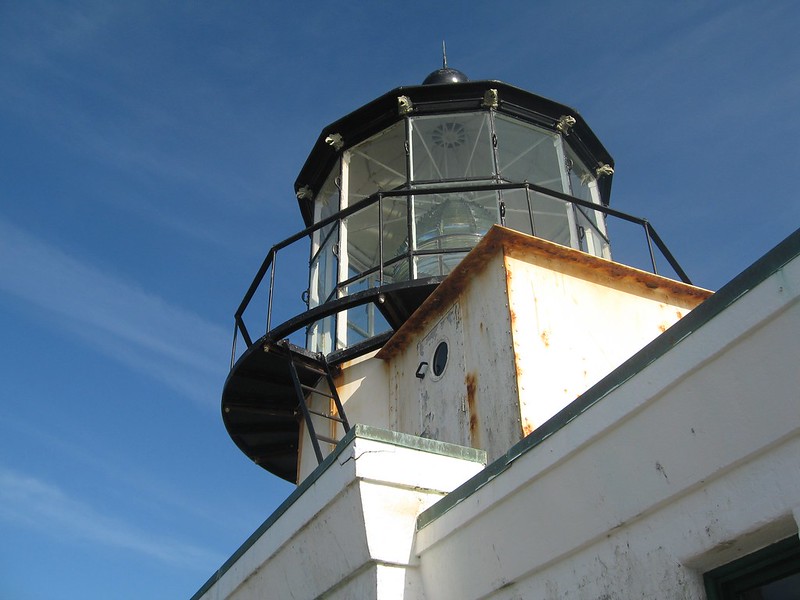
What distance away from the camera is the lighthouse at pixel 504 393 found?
3314mm

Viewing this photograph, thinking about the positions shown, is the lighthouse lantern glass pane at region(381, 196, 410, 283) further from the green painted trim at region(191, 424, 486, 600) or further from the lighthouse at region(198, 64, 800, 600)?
the green painted trim at region(191, 424, 486, 600)

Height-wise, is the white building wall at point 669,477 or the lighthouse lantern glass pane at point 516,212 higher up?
the lighthouse lantern glass pane at point 516,212

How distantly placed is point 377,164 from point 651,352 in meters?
8.67

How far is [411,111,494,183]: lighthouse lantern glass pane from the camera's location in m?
11.3

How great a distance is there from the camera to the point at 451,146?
11672 mm

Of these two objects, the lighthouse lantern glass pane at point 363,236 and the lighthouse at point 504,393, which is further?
the lighthouse lantern glass pane at point 363,236

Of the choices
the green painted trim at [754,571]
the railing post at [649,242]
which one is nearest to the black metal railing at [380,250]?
the railing post at [649,242]

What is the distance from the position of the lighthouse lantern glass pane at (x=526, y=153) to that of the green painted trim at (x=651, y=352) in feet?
23.7

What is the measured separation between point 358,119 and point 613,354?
18.5ft

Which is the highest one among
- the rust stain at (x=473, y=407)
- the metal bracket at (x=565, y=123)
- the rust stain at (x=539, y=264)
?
the metal bracket at (x=565, y=123)

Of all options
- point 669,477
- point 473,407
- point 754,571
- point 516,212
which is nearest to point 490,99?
point 516,212

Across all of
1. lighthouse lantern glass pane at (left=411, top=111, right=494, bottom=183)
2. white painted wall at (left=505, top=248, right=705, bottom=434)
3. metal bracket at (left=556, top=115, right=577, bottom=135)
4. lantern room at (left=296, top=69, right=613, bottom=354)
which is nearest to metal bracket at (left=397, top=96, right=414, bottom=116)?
lantern room at (left=296, top=69, right=613, bottom=354)

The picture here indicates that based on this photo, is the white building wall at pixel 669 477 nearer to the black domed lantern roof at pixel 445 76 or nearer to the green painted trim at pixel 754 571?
the green painted trim at pixel 754 571

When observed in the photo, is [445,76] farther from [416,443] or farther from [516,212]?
[416,443]
